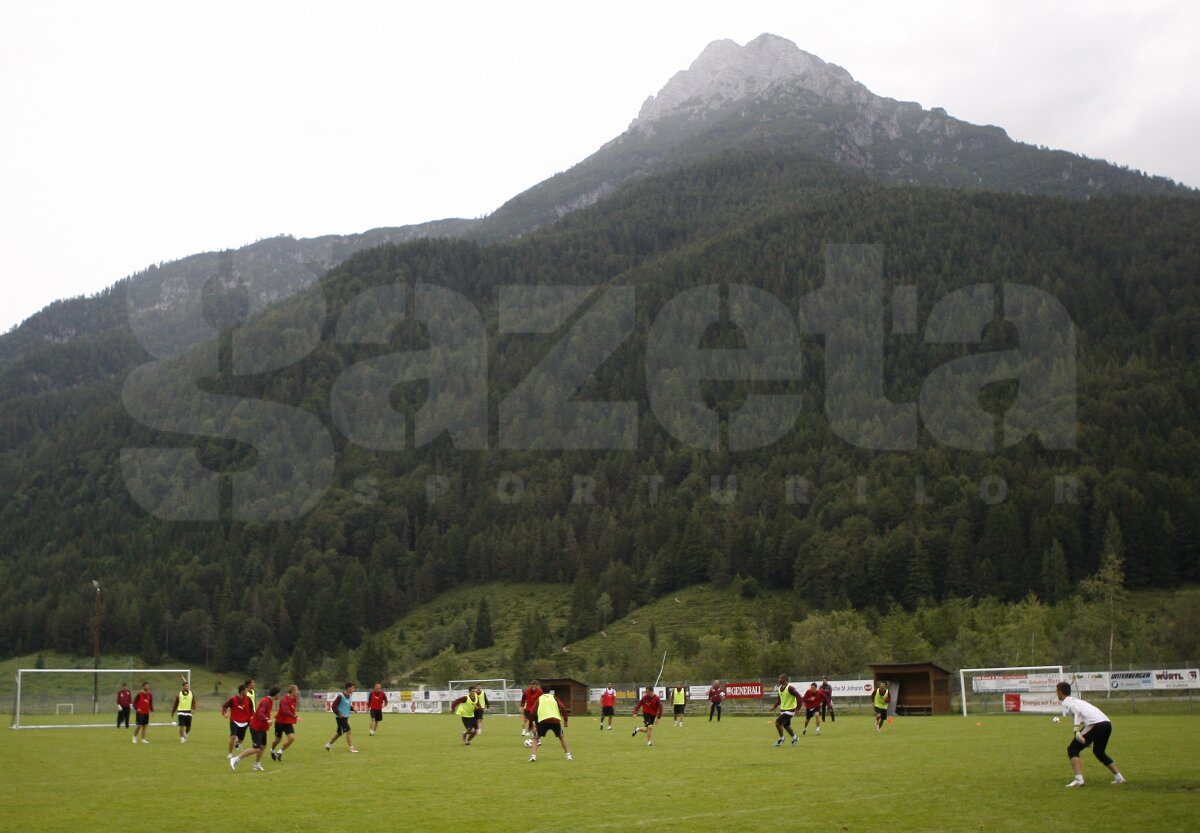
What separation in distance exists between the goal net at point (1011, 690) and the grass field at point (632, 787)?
57.6 ft

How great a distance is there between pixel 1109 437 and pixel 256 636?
131 m

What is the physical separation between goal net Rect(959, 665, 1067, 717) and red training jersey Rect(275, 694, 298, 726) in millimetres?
34520

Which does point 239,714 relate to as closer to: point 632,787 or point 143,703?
point 632,787

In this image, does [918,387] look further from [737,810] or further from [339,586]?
[737,810]

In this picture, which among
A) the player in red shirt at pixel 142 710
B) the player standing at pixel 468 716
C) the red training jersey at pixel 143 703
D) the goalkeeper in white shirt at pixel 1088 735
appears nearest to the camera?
the goalkeeper in white shirt at pixel 1088 735

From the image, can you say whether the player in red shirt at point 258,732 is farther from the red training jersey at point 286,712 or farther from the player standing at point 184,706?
the player standing at point 184,706

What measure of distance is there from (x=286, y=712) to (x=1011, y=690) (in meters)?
37.3

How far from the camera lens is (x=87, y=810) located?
1758cm

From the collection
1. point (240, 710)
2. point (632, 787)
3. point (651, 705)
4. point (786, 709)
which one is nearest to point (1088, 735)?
point (632, 787)

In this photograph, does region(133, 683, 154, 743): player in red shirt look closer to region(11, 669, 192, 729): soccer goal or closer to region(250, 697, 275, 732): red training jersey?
region(250, 697, 275, 732): red training jersey

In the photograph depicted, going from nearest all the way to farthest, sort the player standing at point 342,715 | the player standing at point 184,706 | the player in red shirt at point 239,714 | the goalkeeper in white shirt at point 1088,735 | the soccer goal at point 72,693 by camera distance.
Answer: the goalkeeper in white shirt at point 1088,735 → the player in red shirt at point 239,714 → the player standing at point 342,715 → the player standing at point 184,706 → the soccer goal at point 72,693

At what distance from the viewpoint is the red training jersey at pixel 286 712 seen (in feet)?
89.4

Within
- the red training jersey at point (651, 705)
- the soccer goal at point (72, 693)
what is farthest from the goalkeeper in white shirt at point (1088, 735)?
the soccer goal at point (72, 693)

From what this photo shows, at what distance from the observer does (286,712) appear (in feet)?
90.0
